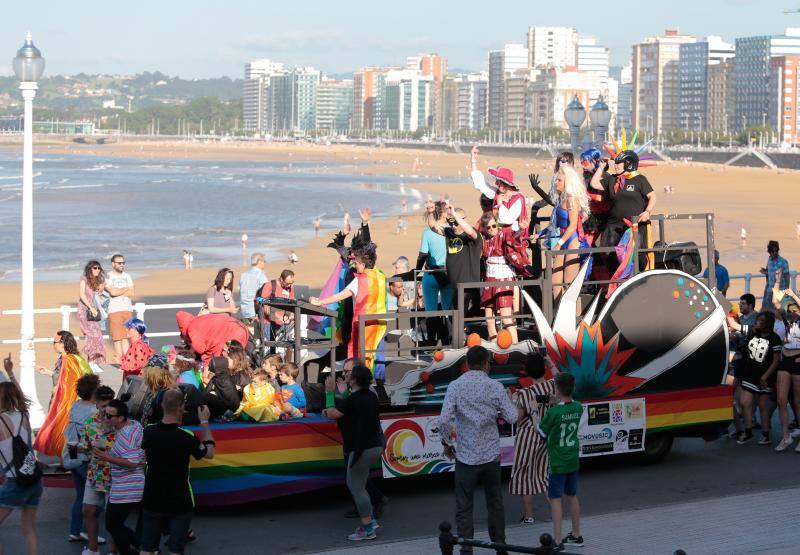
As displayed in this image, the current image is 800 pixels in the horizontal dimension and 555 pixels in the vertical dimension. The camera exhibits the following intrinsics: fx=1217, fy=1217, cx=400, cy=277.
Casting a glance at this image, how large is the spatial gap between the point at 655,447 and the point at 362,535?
3.79 meters

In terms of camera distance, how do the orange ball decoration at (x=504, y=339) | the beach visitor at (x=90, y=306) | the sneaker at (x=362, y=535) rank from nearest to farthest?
the sneaker at (x=362, y=535)
the orange ball decoration at (x=504, y=339)
the beach visitor at (x=90, y=306)

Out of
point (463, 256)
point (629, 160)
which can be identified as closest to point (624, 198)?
point (629, 160)

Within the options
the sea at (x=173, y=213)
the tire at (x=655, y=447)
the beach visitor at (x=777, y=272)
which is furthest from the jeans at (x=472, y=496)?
the sea at (x=173, y=213)

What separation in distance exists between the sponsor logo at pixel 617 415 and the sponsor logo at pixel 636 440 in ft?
0.59

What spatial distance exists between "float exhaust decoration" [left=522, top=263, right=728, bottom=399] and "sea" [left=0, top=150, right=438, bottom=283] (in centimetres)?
2295

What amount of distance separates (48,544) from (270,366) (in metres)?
2.42

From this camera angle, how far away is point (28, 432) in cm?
813

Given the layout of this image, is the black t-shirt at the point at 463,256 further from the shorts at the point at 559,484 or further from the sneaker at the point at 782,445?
the sneaker at the point at 782,445

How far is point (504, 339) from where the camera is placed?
10.6 m

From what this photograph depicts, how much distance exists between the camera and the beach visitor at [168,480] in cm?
762

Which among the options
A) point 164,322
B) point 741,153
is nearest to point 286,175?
point 741,153

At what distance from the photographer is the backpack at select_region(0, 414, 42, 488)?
7.95 metres

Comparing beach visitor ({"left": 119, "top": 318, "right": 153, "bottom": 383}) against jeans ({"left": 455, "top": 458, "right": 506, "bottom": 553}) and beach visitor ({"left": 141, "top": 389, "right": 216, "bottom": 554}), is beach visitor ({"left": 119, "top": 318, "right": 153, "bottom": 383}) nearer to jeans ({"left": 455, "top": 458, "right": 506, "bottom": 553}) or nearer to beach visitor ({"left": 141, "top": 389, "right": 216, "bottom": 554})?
beach visitor ({"left": 141, "top": 389, "right": 216, "bottom": 554})

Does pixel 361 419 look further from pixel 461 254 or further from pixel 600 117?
pixel 600 117
